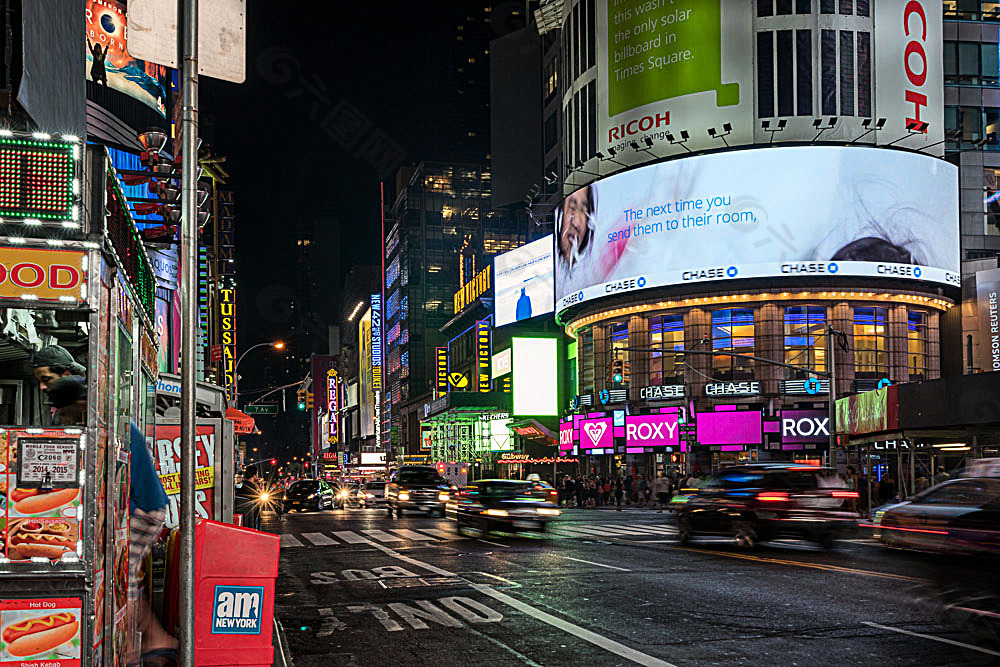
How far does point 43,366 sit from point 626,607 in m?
8.95

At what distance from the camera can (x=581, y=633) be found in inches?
455

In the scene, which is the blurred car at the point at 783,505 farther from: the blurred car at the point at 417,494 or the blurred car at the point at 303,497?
the blurred car at the point at 303,497

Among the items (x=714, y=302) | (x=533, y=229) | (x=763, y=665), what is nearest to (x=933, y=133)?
(x=714, y=302)

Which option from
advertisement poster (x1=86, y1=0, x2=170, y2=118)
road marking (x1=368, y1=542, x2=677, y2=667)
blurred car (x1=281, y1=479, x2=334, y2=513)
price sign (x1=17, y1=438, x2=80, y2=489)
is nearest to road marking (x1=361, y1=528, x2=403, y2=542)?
road marking (x1=368, y1=542, x2=677, y2=667)

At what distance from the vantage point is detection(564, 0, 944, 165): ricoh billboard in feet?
192

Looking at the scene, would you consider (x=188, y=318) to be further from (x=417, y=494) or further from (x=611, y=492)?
(x=611, y=492)

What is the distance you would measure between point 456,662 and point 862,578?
8.91m

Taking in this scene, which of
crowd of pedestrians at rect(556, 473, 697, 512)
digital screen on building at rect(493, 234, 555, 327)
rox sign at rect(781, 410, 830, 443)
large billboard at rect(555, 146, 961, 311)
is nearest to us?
crowd of pedestrians at rect(556, 473, 697, 512)

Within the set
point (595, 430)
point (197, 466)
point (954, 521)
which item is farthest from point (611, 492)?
point (954, 521)

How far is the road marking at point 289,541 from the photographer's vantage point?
25125 mm

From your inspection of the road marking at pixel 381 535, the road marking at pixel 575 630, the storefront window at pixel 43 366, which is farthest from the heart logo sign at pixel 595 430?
the storefront window at pixel 43 366

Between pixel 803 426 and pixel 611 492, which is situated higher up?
pixel 803 426

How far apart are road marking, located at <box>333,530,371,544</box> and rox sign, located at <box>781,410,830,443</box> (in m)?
34.1

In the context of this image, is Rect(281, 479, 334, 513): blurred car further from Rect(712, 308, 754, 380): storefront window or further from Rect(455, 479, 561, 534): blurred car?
Rect(712, 308, 754, 380): storefront window
